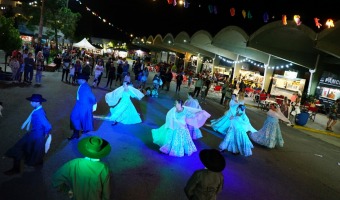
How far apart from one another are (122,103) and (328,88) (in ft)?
64.6

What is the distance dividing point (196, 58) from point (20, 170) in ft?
142

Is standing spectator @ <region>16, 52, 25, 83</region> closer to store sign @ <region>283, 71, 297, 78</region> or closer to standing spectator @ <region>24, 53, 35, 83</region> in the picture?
standing spectator @ <region>24, 53, 35, 83</region>

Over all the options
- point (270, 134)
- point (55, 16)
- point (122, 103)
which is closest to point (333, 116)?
point (270, 134)

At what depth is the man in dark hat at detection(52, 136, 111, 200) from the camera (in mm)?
3305

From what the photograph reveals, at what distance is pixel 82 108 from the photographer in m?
7.82

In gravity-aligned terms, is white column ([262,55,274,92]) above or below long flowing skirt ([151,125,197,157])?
above

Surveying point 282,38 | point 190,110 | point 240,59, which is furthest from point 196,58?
point 190,110

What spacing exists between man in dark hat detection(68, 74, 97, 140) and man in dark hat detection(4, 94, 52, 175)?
2165 mm

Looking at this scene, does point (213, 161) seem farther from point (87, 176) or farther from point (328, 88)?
point (328, 88)

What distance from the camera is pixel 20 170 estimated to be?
5.59 metres

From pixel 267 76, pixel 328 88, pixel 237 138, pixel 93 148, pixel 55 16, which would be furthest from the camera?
pixel 55 16

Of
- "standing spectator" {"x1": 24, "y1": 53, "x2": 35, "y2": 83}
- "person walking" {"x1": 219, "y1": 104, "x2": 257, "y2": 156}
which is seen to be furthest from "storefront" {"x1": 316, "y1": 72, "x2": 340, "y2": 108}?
"standing spectator" {"x1": 24, "y1": 53, "x2": 35, "y2": 83}

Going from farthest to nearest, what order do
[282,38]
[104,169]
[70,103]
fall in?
[282,38], [70,103], [104,169]

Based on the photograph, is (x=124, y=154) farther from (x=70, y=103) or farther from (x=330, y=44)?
(x=330, y=44)
